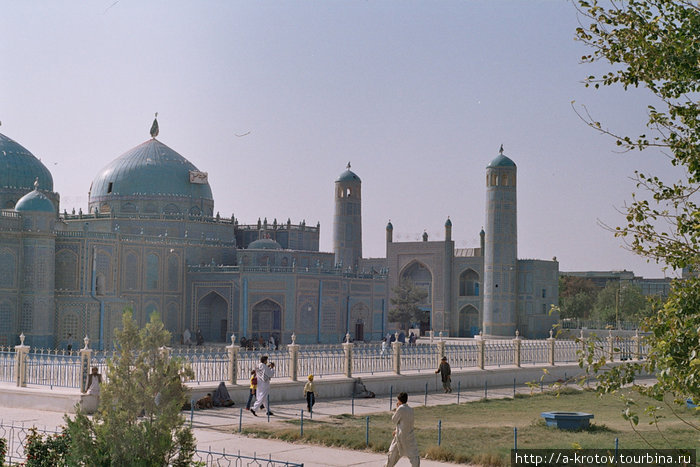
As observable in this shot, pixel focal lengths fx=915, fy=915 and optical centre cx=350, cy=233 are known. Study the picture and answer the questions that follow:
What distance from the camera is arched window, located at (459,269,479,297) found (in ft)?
196

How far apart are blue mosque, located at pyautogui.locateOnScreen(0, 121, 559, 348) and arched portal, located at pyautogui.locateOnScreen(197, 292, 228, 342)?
0.07m

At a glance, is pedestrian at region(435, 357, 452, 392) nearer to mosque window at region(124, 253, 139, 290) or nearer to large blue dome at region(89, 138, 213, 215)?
mosque window at region(124, 253, 139, 290)

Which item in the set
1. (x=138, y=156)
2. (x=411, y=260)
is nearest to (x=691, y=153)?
(x=138, y=156)

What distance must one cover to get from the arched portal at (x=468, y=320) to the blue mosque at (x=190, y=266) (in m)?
0.15

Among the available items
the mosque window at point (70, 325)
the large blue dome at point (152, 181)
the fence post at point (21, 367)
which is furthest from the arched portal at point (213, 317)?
the fence post at point (21, 367)

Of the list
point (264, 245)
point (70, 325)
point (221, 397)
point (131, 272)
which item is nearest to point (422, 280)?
point (264, 245)

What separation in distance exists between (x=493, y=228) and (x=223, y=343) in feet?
62.2

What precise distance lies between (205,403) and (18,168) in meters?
27.4

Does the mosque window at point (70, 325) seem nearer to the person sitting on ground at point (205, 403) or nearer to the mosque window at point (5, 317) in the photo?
the mosque window at point (5, 317)

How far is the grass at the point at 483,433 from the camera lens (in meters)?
Answer: 12.9

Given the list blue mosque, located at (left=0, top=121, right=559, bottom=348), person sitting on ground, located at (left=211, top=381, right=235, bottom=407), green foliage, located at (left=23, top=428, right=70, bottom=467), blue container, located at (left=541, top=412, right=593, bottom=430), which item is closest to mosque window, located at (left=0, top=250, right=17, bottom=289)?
blue mosque, located at (left=0, top=121, right=559, bottom=348)

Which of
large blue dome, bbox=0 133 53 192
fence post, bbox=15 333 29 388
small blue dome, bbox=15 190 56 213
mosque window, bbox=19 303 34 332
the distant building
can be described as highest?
large blue dome, bbox=0 133 53 192

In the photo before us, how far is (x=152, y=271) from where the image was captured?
1635 inches

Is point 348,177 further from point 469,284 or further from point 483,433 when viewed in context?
point 483,433
